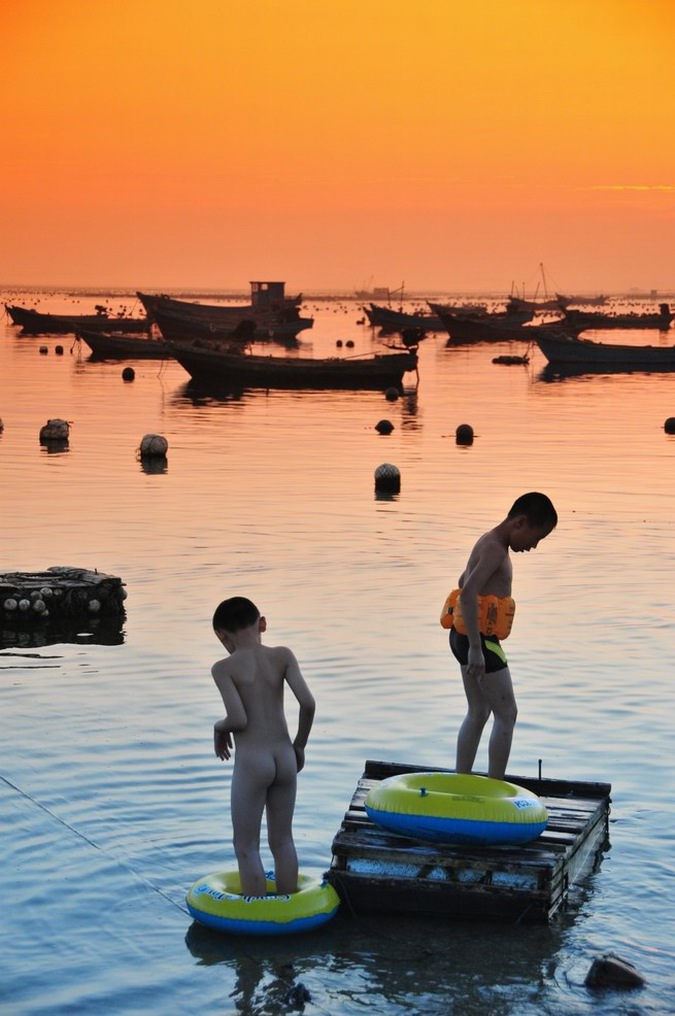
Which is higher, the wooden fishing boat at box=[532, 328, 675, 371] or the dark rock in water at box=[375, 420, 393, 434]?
the wooden fishing boat at box=[532, 328, 675, 371]

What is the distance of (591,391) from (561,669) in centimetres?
5179

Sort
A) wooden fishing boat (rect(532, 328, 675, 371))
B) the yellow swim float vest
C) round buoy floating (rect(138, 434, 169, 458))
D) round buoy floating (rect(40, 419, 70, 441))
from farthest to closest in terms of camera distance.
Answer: wooden fishing boat (rect(532, 328, 675, 371)), round buoy floating (rect(40, 419, 70, 441)), round buoy floating (rect(138, 434, 169, 458)), the yellow swim float vest

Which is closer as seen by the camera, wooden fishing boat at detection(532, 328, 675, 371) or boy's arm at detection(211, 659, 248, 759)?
boy's arm at detection(211, 659, 248, 759)

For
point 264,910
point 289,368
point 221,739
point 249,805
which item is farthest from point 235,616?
point 289,368

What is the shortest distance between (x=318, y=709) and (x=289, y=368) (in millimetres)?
49653

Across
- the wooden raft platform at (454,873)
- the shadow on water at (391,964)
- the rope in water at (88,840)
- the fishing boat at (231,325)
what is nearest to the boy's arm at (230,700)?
the wooden raft platform at (454,873)

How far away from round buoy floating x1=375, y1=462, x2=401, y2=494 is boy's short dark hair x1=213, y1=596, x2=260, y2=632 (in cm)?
2181

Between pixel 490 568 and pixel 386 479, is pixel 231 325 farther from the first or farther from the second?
pixel 490 568

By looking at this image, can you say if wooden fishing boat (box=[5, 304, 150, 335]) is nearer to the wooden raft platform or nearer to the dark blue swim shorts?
the dark blue swim shorts

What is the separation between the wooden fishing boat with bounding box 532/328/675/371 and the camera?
79.1 metres

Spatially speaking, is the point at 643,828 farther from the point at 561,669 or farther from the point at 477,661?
the point at 561,669

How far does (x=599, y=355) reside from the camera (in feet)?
263

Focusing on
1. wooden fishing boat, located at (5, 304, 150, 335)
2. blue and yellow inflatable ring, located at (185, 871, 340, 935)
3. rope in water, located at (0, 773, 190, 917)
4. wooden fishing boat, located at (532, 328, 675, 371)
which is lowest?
rope in water, located at (0, 773, 190, 917)

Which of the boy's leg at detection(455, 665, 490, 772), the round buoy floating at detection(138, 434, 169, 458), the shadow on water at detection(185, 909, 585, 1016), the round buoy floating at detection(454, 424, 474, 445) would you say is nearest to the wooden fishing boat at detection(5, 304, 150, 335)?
the round buoy floating at detection(454, 424, 474, 445)
